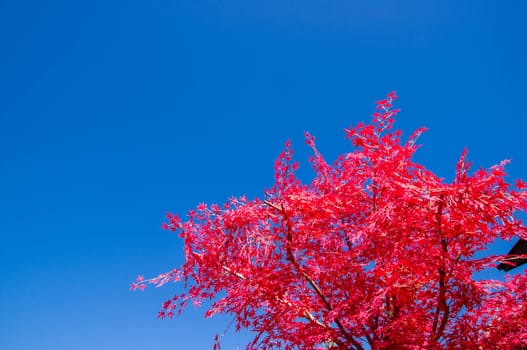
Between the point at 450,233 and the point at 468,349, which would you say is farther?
the point at 468,349

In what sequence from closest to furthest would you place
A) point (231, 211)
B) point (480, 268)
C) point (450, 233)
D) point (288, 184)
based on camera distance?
point (450, 233), point (480, 268), point (288, 184), point (231, 211)

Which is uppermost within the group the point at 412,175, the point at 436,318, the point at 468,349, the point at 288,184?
the point at 288,184

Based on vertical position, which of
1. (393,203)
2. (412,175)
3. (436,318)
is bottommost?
(436,318)

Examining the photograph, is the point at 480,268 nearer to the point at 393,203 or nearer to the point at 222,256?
the point at 393,203

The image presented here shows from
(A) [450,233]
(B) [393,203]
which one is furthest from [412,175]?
(A) [450,233]

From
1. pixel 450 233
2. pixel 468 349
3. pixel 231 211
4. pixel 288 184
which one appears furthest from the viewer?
pixel 231 211

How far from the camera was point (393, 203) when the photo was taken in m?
5.58

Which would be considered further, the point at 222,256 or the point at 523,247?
the point at 523,247

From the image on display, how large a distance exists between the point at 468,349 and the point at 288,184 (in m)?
3.76

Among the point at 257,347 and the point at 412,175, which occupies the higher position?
the point at 412,175

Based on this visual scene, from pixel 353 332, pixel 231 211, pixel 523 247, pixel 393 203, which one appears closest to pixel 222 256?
pixel 231 211

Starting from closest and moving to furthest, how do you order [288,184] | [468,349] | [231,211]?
[468,349]
[288,184]
[231,211]

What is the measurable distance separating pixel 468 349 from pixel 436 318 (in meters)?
0.65

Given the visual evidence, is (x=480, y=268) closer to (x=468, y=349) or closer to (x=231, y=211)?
(x=468, y=349)
